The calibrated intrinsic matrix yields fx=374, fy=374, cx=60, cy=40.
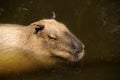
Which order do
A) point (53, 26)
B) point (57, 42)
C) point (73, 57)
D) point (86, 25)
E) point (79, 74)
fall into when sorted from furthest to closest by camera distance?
point (86, 25) → point (53, 26) → point (57, 42) → point (73, 57) → point (79, 74)

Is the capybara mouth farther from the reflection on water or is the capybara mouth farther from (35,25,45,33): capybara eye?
(35,25,45,33): capybara eye

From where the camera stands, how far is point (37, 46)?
15.7 ft

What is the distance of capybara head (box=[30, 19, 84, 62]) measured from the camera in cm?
443

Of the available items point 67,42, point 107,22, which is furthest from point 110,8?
point 67,42

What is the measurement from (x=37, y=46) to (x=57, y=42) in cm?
33

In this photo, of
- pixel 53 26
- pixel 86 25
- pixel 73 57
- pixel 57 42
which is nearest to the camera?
pixel 73 57

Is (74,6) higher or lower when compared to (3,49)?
higher

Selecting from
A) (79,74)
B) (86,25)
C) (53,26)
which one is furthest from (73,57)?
(86,25)

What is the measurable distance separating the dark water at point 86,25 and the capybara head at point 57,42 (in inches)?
7.7

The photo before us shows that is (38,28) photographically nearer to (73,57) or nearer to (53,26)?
(53,26)

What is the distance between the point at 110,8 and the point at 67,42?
6.30 ft

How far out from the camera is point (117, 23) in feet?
18.5

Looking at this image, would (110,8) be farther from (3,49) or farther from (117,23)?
(3,49)

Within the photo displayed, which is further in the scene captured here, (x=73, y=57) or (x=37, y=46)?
(x=37, y=46)
